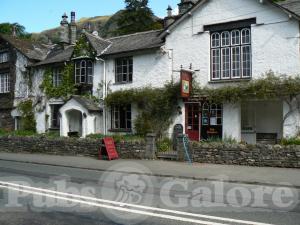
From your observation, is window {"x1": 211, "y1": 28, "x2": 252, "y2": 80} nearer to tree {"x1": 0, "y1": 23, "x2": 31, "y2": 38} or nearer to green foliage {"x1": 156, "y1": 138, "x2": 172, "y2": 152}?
green foliage {"x1": 156, "y1": 138, "x2": 172, "y2": 152}

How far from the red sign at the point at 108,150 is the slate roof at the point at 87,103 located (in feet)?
17.5

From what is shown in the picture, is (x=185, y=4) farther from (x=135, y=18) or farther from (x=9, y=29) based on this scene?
(x=9, y=29)

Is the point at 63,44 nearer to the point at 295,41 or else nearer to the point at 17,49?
the point at 17,49

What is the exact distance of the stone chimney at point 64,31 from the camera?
3153cm

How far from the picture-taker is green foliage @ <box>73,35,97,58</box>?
84.9 feet

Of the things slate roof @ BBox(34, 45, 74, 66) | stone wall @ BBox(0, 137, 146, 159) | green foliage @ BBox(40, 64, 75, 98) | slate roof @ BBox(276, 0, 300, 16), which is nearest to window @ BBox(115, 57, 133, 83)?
green foliage @ BBox(40, 64, 75, 98)

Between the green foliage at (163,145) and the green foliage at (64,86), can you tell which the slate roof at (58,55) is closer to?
the green foliage at (64,86)

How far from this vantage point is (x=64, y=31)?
104 ft

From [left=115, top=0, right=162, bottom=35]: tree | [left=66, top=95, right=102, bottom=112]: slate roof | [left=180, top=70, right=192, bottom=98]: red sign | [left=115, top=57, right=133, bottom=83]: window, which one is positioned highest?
[left=115, top=0, right=162, bottom=35]: tree

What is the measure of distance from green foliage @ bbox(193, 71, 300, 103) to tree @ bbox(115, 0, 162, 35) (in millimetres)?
37548

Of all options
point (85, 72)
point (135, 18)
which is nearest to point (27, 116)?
point (85, 72)

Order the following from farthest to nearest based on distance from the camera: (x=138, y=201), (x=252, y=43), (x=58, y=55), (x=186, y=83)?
1. (x=58, y=55)
2. (x=186, y=83)
3. (x=252, y=43)
4. (x=138, y=201)

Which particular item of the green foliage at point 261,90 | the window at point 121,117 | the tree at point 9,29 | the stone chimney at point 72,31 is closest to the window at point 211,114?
the green foliage at point 261,90

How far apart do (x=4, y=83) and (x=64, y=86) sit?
789cm
